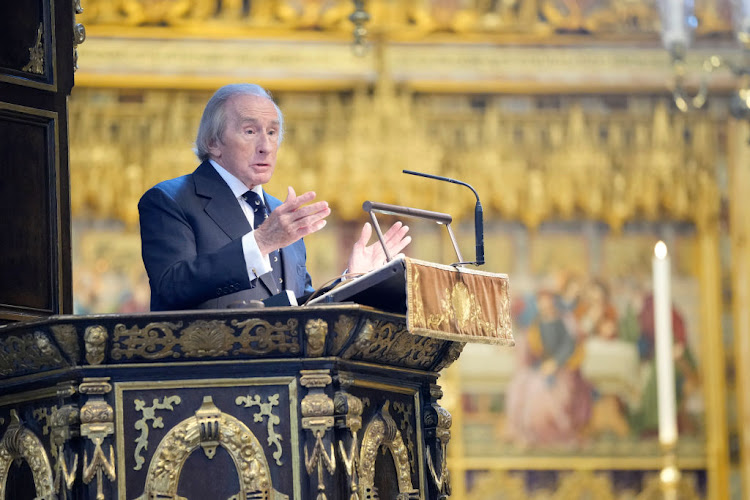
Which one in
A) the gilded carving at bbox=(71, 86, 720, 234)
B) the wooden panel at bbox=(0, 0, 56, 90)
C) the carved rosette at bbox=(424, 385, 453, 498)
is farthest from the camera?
the gilded carving at bbox=(71, 86, 720, 234)

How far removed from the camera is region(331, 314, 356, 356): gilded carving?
11.2 ft

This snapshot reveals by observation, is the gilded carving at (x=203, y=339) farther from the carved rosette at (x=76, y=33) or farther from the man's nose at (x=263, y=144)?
the carved rosette at (x=76, y=33)

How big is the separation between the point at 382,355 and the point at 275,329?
368 mm

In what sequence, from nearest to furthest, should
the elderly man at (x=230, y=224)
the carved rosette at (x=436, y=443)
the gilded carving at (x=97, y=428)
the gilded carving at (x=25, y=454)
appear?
the gilded carving at (x=97, y=428), the gilded carving at (x=25, y=454), the elderly man at (x=230, y=224), the carved rosette at (x=436, y=443)

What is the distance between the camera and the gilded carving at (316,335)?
134 inches

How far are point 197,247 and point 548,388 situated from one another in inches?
302

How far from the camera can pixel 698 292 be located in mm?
11602

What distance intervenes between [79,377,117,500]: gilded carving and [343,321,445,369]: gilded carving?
1.93 feet

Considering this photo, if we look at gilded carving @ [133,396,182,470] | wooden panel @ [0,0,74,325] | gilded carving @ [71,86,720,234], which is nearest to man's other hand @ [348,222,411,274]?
gilded carving @ [133,396,182,470]

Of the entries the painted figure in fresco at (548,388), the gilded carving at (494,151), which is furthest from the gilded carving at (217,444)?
the painted figure in fresco at (548,388)

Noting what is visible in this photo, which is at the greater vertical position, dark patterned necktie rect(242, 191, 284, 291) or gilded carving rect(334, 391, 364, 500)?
dark patterned necktie rect(242, 191, 284, 291)

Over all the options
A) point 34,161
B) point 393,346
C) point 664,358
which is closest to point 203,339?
point 393,346

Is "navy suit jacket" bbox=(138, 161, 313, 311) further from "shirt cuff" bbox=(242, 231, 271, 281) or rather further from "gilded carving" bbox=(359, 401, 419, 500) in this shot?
"gilded carving" bbox=(359, 401, 419, 500)

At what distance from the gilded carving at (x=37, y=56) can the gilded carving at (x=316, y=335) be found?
1741 mm
